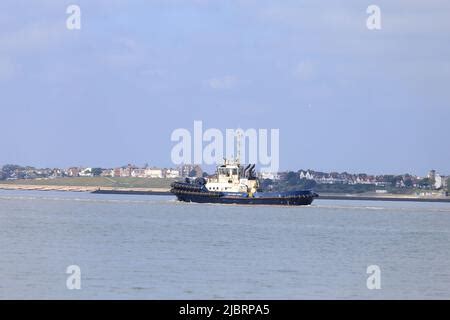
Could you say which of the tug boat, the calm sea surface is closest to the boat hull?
the tug boat

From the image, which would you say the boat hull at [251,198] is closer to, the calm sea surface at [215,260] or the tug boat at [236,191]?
the tug boat at [236,191]

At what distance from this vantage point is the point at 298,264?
44.6 metres

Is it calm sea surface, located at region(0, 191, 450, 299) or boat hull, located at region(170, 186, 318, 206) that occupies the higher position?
boat hull, located at region(170, 186, 318, 206)

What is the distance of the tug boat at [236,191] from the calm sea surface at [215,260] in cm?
4313

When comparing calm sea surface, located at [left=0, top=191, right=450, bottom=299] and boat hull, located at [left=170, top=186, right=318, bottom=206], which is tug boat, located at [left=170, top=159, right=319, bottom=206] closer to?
boat hull, located at [left=170, top=186, right=318, bottom=206]

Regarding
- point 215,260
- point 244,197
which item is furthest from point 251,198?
point 215,260

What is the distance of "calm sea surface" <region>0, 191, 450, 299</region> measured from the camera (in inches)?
1385

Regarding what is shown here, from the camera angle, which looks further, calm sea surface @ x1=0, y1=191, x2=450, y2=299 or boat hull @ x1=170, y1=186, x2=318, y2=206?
boat hull @ x1=170, y1=186, x2=318, y2=206

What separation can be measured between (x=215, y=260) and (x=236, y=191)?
7327cm

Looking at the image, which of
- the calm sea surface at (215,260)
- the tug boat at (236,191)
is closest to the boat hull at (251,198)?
the tug boat at (236,191)

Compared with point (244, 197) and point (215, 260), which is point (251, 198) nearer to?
point (244, 197)

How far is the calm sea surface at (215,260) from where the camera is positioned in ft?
115
